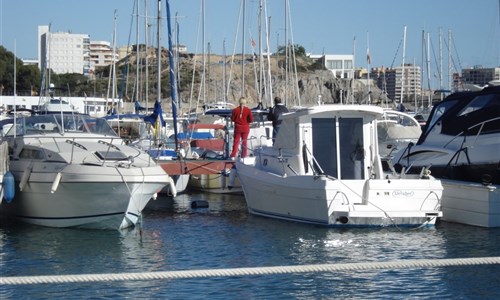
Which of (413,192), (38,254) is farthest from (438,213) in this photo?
(38,254)

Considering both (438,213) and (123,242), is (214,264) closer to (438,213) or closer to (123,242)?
(123,242)

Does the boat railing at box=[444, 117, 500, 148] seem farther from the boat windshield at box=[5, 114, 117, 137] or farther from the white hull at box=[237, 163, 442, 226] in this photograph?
the boat windshield at box=[5, 114, 117, 137]

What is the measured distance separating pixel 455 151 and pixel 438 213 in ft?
9.24

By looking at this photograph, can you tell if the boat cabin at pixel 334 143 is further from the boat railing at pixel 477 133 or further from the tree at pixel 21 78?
the tree at pixel 21 78

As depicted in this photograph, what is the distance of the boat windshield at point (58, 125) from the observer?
69.9 feet

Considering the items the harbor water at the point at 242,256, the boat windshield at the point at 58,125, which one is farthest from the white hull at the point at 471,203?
the boat windshield at the point at 58,125

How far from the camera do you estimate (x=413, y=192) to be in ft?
61.5

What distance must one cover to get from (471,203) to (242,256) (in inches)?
248

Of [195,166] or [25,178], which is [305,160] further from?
[25,178]

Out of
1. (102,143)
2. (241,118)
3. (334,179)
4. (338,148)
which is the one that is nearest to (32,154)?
(102,143)

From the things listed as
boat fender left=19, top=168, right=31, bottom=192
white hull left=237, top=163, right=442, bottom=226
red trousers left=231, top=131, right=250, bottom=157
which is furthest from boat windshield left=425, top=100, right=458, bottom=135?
boat fender left=19, top=168, right=31, bottom=192

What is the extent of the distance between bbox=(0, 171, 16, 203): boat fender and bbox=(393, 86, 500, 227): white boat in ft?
29.9

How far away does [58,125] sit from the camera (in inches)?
841

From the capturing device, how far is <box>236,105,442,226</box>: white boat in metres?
18.6
